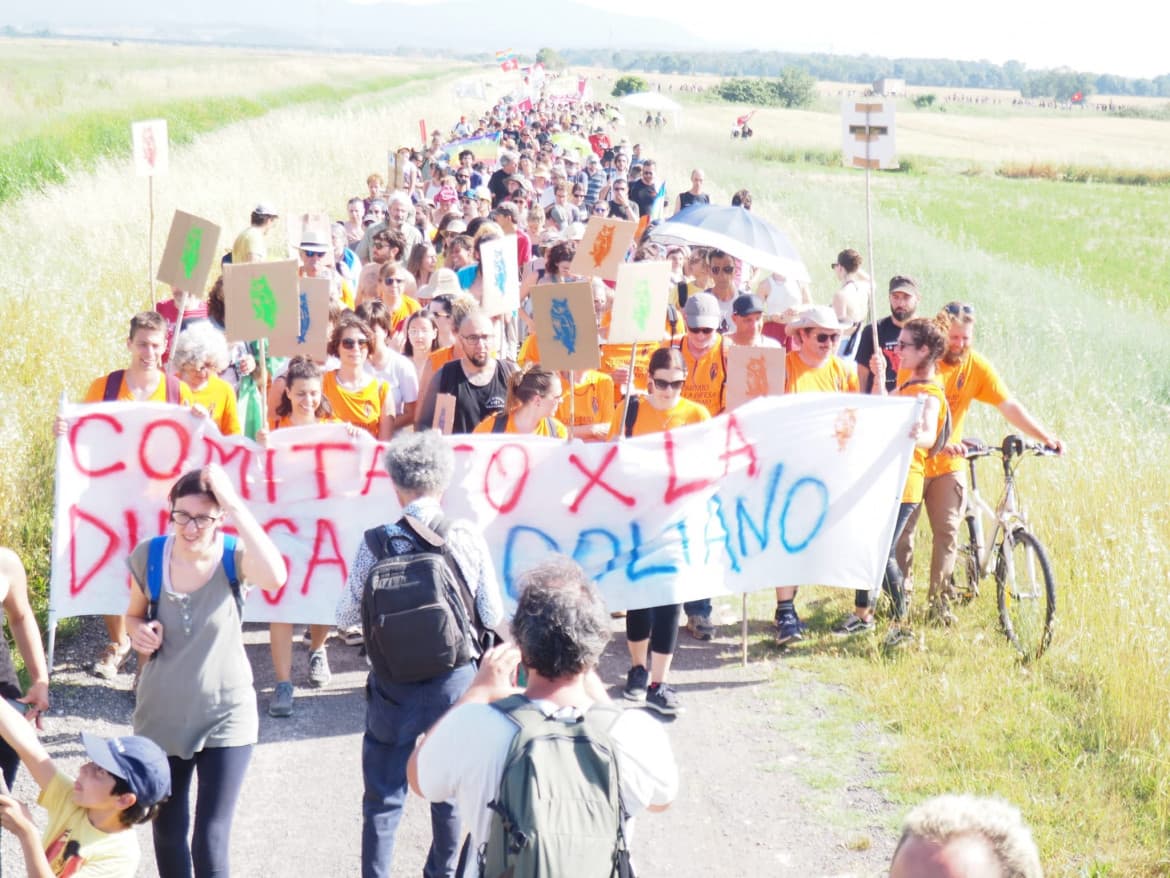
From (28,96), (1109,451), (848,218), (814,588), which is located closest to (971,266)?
(848,218)

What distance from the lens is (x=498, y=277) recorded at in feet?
26.1

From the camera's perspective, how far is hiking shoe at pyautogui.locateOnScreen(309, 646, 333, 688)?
21.4 feet

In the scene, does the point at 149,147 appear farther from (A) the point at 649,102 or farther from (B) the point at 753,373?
(A) the point at 649,102

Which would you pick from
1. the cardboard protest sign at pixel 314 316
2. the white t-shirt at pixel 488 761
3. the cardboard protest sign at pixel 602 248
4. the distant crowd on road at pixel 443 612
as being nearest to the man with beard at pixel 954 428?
the distant crowd on road at pixel 443 612

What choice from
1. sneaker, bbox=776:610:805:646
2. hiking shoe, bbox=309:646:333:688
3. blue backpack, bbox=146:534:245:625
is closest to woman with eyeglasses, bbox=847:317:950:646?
sneaker, bbox=776:610:805:646

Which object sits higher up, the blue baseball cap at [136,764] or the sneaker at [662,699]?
the blue baseball cap at [136,764]

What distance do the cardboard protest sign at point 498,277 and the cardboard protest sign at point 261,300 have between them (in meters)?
1.87

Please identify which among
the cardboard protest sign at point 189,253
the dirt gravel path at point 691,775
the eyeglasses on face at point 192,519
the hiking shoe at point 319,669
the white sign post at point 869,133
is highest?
the white sign post at point 869,133

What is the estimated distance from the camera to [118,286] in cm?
1410

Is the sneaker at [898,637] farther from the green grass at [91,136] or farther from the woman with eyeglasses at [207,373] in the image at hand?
the green grass at [91,136]

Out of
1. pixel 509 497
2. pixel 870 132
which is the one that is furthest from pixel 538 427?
pixel 870 132

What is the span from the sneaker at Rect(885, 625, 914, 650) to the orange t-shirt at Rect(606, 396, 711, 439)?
5.36 feet

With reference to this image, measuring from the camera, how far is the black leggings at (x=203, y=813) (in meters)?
4.11

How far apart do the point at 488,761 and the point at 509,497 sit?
10.4 ft
